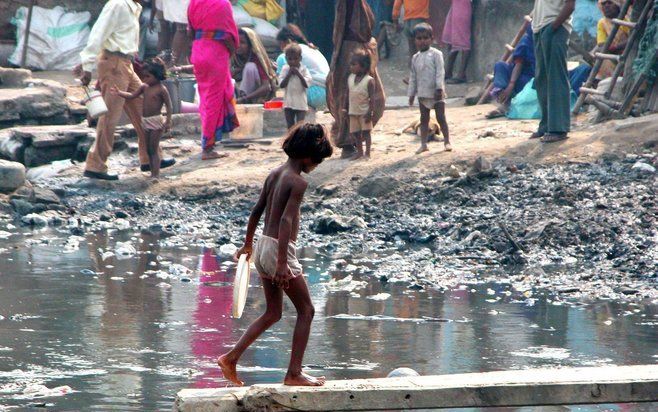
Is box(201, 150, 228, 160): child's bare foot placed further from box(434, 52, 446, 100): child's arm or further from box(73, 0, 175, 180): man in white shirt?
box(434, 52, 446, 100): child's arm

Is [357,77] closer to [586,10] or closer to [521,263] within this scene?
[521,263]

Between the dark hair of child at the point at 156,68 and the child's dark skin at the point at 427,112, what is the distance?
8.11ft

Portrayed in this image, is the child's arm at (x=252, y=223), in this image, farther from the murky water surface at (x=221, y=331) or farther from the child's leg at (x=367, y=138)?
the child's leg at (x=367, y=138)

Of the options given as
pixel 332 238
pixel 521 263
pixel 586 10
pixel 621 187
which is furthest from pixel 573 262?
pixel 586 10

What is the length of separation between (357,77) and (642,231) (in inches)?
133

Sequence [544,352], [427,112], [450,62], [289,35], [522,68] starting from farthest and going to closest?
[450,62], [289,35], [522,68], [427,112], [544,352]

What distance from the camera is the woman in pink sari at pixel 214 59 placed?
40.1 feet

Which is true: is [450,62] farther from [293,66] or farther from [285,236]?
[285,236]

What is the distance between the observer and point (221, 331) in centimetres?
684

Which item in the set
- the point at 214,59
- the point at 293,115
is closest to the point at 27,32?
the point at 214,59

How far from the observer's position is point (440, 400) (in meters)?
4.75

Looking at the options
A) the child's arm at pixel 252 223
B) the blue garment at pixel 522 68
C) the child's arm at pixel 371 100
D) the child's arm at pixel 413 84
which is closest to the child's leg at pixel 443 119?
the child's arm at pixel 413 84

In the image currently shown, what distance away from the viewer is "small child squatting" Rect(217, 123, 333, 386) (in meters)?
→ 4.87

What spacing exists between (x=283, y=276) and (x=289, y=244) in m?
0.14
